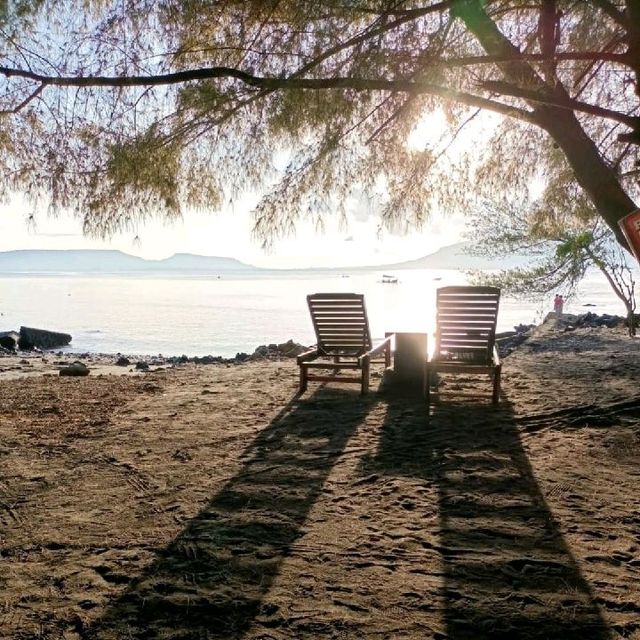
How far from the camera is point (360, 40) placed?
12.3 feet

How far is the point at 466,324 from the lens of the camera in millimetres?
7070

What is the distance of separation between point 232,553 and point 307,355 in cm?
430

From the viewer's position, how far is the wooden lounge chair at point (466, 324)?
6.92 meters

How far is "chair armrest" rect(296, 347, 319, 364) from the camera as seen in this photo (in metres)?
7.18

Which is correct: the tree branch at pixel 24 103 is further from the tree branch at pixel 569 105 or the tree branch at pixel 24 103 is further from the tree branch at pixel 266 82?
the tree branch at pixel 569 105

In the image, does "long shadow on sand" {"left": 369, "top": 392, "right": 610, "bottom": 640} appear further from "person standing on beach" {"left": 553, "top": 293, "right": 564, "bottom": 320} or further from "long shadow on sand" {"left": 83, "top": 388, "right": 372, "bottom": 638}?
"person standing on beach" {"left": 553, "top": 293, "right": 564, "bottom": 320}

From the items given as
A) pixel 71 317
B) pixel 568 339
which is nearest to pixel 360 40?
pixel 568 339

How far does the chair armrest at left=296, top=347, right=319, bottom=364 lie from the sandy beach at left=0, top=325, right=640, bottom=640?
664mm

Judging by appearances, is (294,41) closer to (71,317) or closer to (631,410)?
(631,410)

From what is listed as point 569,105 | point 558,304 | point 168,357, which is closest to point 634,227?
point 569,105

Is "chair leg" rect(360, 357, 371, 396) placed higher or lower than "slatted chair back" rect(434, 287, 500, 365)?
lower

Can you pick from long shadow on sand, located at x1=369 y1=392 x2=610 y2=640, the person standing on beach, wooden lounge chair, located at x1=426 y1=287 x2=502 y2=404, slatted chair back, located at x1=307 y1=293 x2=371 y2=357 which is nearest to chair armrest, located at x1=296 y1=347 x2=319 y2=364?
slatted chair back, located at x1=307 y1=293 x2=371 y2=357

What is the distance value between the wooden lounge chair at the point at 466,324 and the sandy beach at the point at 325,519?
62cm

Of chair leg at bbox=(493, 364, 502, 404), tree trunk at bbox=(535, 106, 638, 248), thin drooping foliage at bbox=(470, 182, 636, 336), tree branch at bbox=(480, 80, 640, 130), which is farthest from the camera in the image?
thin drooping foliage at bbox=(470, 182, 636, 336)
